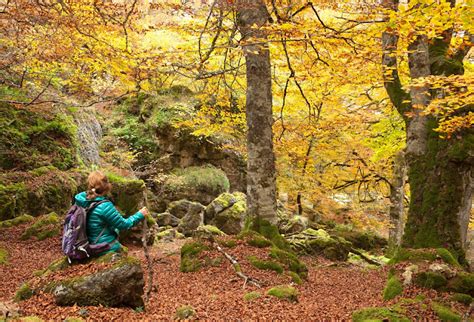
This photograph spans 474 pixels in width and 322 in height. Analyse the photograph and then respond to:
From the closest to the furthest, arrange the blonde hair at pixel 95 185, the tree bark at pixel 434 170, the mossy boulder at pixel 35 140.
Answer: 1. the blonde hair at pixel 95 185
2. the tree bark at pixel 434 170
3. the mossy boulder at pixel 35 140

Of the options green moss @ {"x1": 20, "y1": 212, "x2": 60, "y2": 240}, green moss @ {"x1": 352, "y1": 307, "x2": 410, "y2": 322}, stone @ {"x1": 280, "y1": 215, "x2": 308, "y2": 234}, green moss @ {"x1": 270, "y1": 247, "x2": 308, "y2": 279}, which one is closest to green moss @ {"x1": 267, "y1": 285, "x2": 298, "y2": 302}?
green moss @ {"x1": 352, "y1": 307, "x2": 410, "y2": 322}

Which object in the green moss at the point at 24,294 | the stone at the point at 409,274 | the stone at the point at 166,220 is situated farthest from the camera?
the stone at the point at 166,220

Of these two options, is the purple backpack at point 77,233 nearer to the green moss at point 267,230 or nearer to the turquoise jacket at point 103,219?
the turquoise jacket at point 103,219

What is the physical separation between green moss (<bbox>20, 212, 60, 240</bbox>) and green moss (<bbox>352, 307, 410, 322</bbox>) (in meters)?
8.10

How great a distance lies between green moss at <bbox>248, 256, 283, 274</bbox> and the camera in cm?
787

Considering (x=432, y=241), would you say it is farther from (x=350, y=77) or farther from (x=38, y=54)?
(x=38, y=54)

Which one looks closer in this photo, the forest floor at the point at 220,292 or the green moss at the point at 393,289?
the forest floor at the point at 220,292

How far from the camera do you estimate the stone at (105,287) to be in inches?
171

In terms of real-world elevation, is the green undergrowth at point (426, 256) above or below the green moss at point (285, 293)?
above

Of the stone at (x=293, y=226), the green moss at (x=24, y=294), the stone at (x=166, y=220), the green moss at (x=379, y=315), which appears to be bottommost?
the stone at (x=166, y=220)

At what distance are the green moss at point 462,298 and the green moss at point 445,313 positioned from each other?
62cm

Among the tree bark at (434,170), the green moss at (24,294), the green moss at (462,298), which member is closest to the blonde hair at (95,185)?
the green moss at (24,294)

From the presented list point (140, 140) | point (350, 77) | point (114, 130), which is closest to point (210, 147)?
point (140, 140)

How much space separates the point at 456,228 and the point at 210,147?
14291 millimetres
